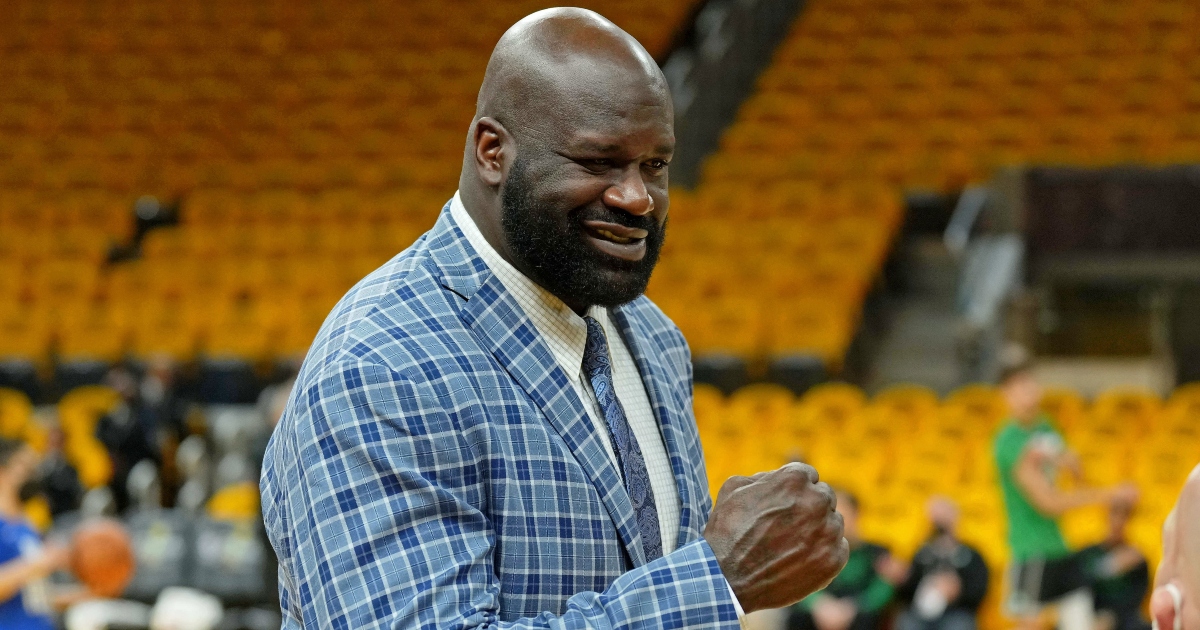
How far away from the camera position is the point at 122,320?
32.6 ft

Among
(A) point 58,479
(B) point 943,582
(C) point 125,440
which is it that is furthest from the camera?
(C) point 125,440

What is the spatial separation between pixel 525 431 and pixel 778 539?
248mm

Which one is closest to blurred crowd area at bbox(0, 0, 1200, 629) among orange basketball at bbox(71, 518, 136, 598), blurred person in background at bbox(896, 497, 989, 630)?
blurred person in background at bbox(896, 497, 989, 630)

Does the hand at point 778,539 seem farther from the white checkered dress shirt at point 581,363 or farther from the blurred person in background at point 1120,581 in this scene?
the blurred person in background at point 1120,581

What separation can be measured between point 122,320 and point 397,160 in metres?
3.05


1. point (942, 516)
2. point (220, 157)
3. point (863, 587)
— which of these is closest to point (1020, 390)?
point (942, 516)

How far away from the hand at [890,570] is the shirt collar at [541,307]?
15.1 ft

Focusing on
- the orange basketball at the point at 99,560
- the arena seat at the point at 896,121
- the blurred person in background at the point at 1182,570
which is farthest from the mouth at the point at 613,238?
the arena seat at the point at 896,121

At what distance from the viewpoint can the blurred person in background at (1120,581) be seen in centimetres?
542

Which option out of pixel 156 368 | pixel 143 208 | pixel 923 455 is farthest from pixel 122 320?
pixel 923 455

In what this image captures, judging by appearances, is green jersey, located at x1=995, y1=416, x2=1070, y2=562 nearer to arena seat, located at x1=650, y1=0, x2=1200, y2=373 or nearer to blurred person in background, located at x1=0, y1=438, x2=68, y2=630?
arena seat, located at x1=650, y1=0, x2=1200, y2=373

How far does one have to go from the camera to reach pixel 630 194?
4.29ft

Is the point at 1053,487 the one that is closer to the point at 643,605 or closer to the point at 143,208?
the point at 643,605

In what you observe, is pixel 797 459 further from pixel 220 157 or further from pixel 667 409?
pixel 220 157
